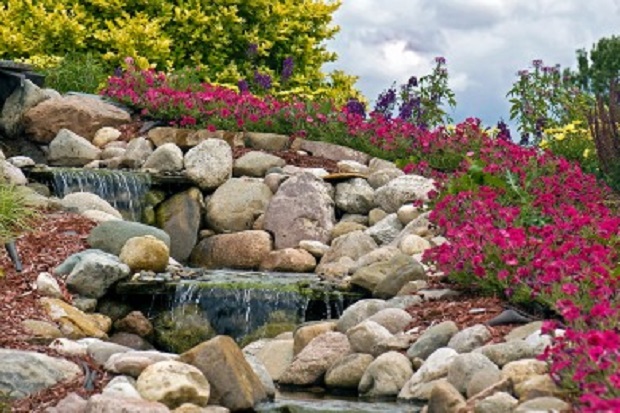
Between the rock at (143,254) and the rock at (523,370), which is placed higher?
the rock at (143,254)

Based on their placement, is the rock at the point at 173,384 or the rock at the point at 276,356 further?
the rock at the point at 276,356

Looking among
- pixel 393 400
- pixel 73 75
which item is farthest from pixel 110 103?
pixel 393 400

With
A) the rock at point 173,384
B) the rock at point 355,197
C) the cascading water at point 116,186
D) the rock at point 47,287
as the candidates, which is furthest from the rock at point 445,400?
the cascading water at point 116,186

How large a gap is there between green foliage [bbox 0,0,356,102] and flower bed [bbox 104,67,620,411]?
9.84 ft

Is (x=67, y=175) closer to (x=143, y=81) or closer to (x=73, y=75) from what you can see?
(x=143, y=81)

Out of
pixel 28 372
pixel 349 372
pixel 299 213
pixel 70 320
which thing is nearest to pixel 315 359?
pixel 349 372

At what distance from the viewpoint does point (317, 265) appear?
37.7 feet

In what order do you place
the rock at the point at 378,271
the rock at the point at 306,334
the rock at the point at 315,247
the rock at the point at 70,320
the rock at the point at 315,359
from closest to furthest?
the rock at the point at 315,359 → the rock at the point at 70,320 → the rock at the point at 306,334 → the rock at the point at 378,271 → the rock at the point at 315,247

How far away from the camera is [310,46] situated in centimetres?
2084

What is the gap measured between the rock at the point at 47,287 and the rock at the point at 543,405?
4.54m

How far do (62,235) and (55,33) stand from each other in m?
9.34

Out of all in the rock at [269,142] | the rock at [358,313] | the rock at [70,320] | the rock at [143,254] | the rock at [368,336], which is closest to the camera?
the rock at [368,336]

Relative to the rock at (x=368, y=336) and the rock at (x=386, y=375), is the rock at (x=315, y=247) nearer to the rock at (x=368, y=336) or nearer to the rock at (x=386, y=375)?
the rock at (x=368, y=336)

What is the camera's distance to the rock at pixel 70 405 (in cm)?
595
